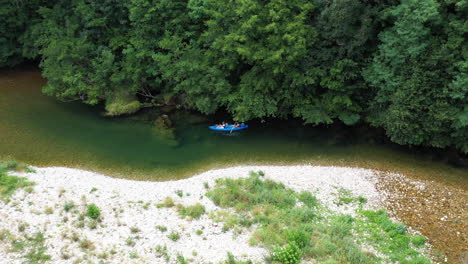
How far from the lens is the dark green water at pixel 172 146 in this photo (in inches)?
1081

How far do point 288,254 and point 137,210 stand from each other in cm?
934

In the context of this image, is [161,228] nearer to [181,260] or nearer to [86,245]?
[181,260]

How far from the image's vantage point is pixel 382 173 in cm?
2620

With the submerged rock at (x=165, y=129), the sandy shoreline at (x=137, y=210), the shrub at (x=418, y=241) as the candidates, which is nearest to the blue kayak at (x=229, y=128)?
the submerged rock at (x=165, y=129)

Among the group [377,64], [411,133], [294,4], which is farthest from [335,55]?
[411,133]

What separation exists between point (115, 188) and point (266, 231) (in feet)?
34.7

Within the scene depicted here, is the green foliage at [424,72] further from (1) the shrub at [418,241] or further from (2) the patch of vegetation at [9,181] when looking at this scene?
(2) the patch of vegetation at [9,181]

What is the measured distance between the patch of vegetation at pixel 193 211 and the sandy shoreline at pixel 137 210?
12.4 inches

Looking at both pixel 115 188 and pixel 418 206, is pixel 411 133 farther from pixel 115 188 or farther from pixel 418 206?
pixel 115 188

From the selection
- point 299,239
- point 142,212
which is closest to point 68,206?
point 142,212

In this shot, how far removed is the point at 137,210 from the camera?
21453 mm

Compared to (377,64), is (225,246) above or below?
below

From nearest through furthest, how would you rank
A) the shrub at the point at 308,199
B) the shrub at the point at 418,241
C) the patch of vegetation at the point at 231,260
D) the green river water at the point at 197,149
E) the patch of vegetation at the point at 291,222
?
the patch of vegetation at the point at 231,260
the patch of vegetation at the point at 291,222
the shrub at the point at 418,241
the shrub at the point at 308,199
the green river water at the point at 197,149

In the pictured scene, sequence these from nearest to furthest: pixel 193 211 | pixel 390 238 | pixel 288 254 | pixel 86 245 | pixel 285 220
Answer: pixel 288 254 < pixel 86 245 < pixel 390 238 < pixel 285 220 < pixel 193 211
